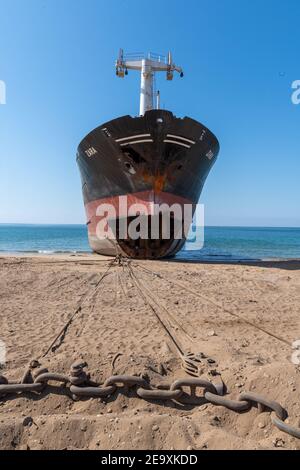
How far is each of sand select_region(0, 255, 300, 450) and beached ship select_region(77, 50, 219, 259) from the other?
567cm

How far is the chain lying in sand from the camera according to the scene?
7.02 feet

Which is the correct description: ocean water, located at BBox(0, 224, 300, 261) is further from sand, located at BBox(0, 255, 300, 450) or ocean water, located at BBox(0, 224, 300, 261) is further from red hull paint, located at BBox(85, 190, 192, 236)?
sand, located at BBox(0, 255, 300, 450)

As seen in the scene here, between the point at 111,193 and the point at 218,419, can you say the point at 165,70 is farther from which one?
the point at 218,419

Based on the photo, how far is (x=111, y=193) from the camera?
41.9 feet

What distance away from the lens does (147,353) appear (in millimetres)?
3207

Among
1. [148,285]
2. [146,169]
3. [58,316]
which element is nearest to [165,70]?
[146,169]

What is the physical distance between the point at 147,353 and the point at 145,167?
945 cm

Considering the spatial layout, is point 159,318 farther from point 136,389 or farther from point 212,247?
point 212,247

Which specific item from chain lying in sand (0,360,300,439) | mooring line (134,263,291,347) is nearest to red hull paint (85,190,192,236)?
mooring line (134,263,291,347)

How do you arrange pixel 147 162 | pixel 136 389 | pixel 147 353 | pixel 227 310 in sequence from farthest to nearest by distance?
pixel 147 162
pixel 227 310
pixel 147 353
pixel 136 389

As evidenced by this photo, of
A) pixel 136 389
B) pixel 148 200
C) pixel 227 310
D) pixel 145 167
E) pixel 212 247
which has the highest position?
pixel 145 167

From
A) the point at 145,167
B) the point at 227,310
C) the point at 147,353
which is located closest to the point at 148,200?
the point at 145,167

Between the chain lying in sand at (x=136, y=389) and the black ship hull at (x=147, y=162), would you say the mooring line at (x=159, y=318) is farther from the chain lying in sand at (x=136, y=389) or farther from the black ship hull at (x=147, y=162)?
the black ship hull at (x=147, y=162)

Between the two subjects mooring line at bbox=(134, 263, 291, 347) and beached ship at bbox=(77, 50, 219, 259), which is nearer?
mooring line at bbox=(134, 263, 291, 347)
